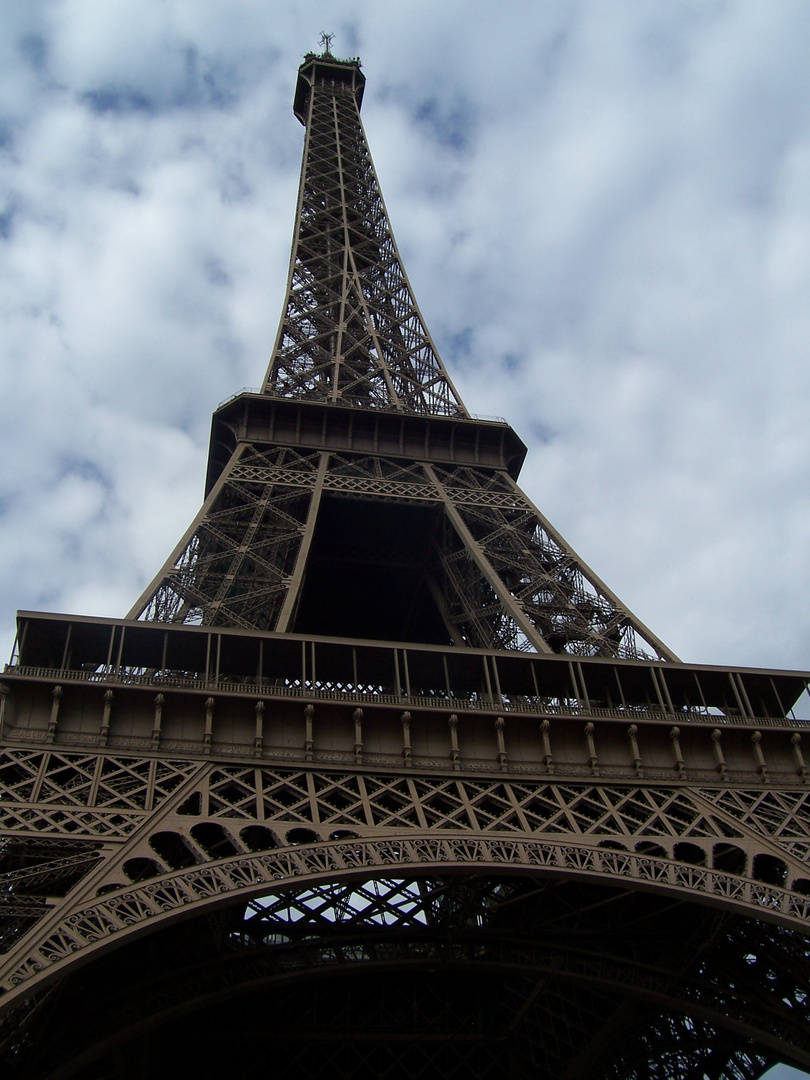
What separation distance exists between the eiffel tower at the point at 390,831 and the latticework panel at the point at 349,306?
22.3 feet

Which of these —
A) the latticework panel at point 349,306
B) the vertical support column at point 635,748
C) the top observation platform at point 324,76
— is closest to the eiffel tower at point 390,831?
the vertical support column at point 635,748

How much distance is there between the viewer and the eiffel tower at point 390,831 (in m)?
16.8

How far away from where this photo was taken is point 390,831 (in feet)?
58.3

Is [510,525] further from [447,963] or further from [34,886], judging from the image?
[34,886]

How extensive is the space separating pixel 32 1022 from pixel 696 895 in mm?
11364

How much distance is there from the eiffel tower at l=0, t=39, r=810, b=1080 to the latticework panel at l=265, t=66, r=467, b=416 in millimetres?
6793

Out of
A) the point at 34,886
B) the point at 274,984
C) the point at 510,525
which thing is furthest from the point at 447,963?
the point at 510,525

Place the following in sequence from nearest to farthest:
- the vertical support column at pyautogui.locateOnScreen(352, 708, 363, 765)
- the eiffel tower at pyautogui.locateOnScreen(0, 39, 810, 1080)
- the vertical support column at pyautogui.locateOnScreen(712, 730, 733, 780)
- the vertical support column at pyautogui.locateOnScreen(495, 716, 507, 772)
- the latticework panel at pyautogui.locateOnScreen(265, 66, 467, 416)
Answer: the eiffel tower at pyautogui.locateOnScreen(0, 39, 810, 1080) < the vertical support column at pyautogui.locateOnScreen(352, 708, 363, 765) < the vertical support column at pyautogui.locateOnScreen(495, 716, 507, 772) < the vertical support column at pyautogui.locateOnScreen(712, 730, 733, 780) < the latticework panel at pyautogui.locateOnScreen(265, 66, 467, 416)

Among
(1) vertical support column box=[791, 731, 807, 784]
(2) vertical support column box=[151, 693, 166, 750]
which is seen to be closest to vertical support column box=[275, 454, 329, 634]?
(2) vertical support column box=[151, 693, 166, 750]

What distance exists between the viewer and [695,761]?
70.8ft

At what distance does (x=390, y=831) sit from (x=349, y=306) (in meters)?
29.3

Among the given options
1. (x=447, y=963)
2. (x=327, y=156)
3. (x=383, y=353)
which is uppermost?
(x=327, y=156)

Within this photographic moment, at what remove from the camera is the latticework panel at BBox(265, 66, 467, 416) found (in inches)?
1471

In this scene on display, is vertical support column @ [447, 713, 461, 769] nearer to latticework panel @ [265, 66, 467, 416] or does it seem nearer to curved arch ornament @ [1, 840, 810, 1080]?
curved arch ornament @ [1, 840, 810, 1080]
